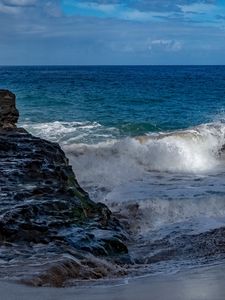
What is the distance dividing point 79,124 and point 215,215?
14.9 m

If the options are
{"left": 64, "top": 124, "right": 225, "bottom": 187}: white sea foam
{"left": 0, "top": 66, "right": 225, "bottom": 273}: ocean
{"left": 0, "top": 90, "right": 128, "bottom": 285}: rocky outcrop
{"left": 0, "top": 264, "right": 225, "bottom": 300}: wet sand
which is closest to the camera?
{"left": 0, "top": 264, "right": 225, "bottom": 300}: wet sand

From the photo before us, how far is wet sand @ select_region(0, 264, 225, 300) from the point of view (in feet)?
12.7

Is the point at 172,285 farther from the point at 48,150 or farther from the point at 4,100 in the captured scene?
the point at 4,100

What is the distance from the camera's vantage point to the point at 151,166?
631 inches

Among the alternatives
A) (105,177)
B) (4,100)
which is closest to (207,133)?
(105,177)

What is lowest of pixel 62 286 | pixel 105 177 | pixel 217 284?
pixel 105 177

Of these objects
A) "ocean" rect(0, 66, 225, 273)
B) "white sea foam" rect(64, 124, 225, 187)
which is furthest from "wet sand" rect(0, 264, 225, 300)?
"white sea foam" rect(64, 124, 225, 187)

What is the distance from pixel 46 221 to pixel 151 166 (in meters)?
9.31

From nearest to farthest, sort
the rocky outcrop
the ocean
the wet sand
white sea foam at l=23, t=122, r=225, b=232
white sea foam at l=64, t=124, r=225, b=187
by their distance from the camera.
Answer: the wet sand → the rocky outcrop → the ocean → white sea foam at l=23, t=122, r=225, b=232 → white sea foam at l=64, t=124, r=225, b=187

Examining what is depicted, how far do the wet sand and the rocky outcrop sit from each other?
439 millimetres

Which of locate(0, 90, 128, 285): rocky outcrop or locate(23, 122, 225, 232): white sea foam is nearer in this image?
locate(0, 90, 128, 285): rocky outcrop

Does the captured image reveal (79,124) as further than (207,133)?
Yes

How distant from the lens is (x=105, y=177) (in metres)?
14.0

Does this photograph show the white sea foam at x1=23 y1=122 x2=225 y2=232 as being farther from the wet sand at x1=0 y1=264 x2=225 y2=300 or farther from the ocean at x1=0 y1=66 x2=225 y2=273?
the wet sand at x1=0 y1=264 x2=225 y2=300
